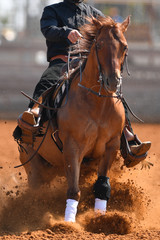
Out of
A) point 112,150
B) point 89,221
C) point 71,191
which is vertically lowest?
point 89,221

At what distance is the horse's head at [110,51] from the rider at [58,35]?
0.80 meters

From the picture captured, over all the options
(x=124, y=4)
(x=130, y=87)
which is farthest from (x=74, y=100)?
(x=124, y=4)

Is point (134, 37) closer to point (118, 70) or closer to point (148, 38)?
point (148, 38)

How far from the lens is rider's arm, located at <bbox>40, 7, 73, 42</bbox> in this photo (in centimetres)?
562

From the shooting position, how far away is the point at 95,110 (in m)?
5.20

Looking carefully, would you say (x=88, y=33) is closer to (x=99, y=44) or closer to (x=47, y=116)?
(x=99, y=44)

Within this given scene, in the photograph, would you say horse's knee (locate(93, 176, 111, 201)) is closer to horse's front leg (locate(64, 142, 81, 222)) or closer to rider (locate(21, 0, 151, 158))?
horse's front leg (locate(64, 142, 81, 222))

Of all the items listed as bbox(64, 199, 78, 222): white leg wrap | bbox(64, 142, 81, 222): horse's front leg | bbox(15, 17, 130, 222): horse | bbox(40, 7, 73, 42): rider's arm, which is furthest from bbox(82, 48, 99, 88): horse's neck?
bbox(64, 199, 78, 222): white leg wrap

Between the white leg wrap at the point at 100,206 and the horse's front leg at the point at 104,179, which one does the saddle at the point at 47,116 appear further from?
the white leg wrap at the point at 100,206

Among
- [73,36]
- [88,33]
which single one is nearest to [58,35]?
[73,36]

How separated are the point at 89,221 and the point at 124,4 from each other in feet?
50.3

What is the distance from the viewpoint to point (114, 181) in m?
6.43

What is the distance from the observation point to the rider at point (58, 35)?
581cm

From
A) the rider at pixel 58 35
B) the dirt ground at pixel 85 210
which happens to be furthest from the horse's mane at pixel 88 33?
the dirt ground at pixel 85 210
